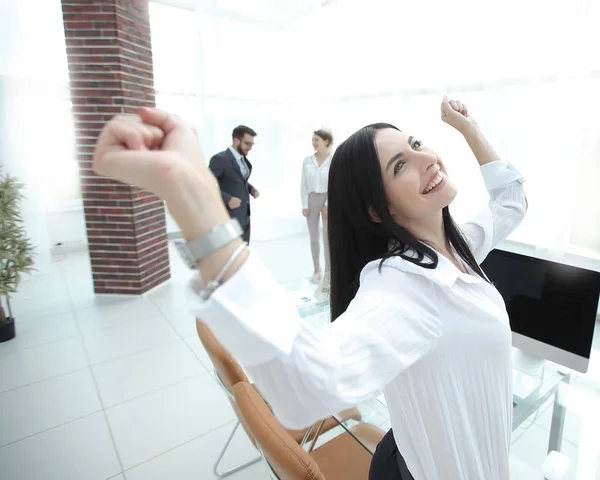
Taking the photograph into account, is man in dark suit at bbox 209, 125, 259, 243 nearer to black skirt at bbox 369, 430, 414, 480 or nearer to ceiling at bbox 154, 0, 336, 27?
ceiling at bbox 154, 0, 336, 27

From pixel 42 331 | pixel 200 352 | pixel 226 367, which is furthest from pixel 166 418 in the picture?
pixel 42 331

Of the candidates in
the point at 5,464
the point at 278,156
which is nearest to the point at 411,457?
the point at 5,464

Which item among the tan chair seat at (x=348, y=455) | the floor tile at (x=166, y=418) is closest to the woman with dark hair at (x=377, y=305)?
the tan chair seat at (x=348, y=455)

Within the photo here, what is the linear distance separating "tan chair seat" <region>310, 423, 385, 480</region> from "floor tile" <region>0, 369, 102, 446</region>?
1639 millimetres

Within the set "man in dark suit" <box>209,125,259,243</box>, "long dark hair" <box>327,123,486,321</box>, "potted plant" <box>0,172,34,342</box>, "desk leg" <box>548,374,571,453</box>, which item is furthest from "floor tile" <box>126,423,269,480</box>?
"man in dark suit" <box>209,125,259,243</box>

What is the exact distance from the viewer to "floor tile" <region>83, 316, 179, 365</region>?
286cm

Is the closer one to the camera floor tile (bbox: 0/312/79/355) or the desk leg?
the desk leg

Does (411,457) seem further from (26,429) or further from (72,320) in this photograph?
(72,320)

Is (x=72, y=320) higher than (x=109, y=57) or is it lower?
lower

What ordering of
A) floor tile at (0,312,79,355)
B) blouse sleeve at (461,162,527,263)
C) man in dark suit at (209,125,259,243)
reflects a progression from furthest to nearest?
man in dark suit at (209,125,259,243)
floor tile at (0,312,79,355)
blouse sleeve at (461,162,527,263)

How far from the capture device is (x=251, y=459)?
74.7 inches

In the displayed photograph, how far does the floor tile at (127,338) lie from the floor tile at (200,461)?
118 centimetres

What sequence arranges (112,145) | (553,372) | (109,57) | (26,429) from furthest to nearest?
(109,57), (26,429), (553,372), (112,145)

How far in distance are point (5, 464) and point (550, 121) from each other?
4.41 m
